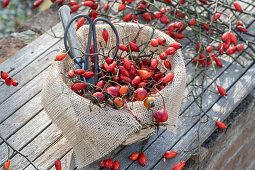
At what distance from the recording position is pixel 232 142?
1907 millimetres

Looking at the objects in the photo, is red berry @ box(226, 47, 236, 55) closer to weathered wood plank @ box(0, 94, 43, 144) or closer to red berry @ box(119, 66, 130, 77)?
red berry @ box(119, 66, 130, 77)

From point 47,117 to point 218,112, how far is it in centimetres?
93

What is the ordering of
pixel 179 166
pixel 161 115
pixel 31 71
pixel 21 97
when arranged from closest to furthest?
pixel 161 115, pixel 179 166, pixel 21 97, pixel 31 71

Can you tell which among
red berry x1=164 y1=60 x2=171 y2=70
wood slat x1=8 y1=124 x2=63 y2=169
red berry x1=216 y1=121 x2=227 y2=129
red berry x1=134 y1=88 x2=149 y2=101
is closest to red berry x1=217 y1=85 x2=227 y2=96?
red berry x1=216 y1=121 x2=227 y2=129

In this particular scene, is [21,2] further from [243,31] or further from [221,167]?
[221,167]

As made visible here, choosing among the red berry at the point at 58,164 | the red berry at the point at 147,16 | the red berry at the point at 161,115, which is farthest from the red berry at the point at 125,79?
the red berry at the point at 147,16

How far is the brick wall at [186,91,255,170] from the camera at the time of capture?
1.67 m

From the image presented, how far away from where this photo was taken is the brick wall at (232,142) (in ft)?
5.49

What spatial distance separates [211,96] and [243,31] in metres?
0.53

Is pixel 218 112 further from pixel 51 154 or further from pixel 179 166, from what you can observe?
pixel 51 154

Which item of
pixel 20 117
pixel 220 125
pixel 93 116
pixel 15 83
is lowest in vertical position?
pixel 20 117

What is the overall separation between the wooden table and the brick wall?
61 millimetres

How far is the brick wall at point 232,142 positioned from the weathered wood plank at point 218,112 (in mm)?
56

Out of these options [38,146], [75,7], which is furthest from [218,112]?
[75,7]
